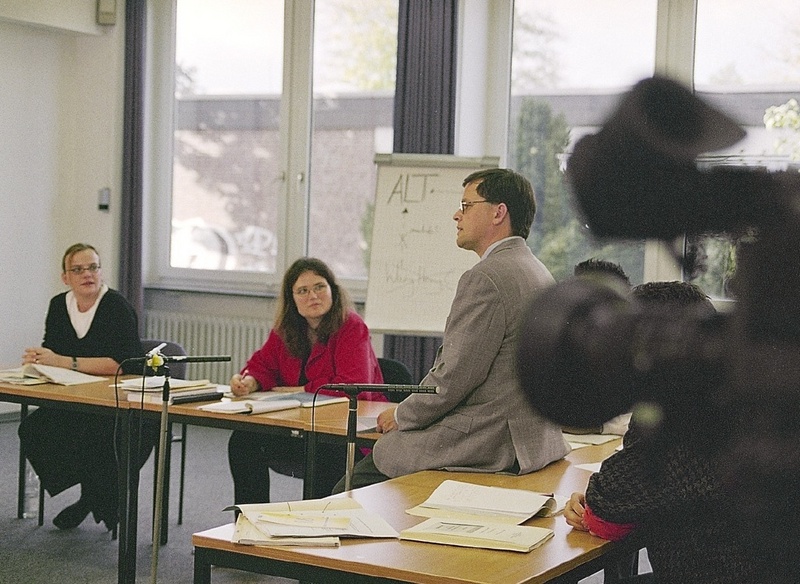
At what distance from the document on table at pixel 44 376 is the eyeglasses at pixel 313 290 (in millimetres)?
888

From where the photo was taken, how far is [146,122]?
6.96 m

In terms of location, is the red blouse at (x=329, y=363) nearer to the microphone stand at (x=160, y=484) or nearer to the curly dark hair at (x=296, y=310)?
the curly dark hair at (x=296, y=310)

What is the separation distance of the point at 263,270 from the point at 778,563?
257 inches

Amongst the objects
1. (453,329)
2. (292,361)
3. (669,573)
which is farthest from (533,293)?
(292,361)

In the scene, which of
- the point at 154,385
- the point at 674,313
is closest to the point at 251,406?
the point at 154,385

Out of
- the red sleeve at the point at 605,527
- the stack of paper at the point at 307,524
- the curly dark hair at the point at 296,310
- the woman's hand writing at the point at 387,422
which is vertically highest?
the curly dark hair at the point at 296,310

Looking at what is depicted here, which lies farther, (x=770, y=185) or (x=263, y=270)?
(x=263, y=270)

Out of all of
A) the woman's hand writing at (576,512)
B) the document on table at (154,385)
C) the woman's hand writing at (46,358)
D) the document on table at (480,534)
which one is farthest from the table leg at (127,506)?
the woman's hand writing at (576,512)

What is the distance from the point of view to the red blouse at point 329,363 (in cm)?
386

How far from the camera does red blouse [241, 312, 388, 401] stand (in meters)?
3.86

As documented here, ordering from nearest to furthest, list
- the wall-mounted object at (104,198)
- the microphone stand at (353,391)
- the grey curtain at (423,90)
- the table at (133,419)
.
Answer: the microphone stand at (353,391)
the table at (133,419)
the grey curtain at (423,90)
the wall-mounted object at (104,198)

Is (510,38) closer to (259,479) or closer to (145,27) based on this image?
(145,27)

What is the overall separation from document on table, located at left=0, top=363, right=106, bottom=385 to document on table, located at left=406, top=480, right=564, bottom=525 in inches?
85.4

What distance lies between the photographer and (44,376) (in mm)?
4059
